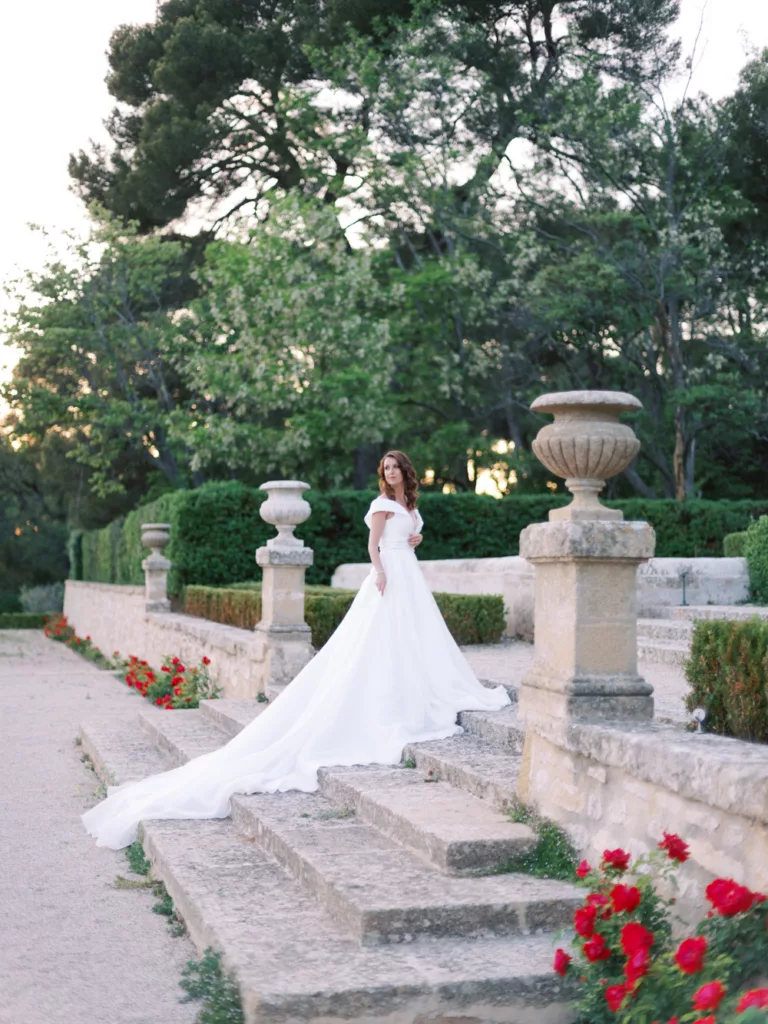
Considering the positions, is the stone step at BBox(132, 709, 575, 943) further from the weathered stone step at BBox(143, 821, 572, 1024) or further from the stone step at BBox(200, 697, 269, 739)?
the stone step at BBox(200, 697, 269, 739)

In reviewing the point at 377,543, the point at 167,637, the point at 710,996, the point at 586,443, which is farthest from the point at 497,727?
the point at 167,637

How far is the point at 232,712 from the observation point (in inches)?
344

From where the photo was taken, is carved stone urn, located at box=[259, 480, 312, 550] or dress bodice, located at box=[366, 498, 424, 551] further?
carved stone urn, located at box=[259, 480, 312, 550]

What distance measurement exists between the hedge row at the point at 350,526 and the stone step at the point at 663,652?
8395 mm

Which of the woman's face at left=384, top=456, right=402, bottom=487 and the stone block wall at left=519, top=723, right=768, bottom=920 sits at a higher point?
the woman's face at left=384, top=456, right=402, bottom=487

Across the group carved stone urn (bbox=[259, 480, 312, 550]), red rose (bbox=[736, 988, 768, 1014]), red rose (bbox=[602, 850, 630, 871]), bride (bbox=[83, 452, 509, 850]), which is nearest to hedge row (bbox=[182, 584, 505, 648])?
carved stone urn (bbox=[259, 480, 312, 550])

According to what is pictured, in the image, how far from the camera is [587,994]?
3473mm

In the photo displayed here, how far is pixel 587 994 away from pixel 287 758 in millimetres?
3106

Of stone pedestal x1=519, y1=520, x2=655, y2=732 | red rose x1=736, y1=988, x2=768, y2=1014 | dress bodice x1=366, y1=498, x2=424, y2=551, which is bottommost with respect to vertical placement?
red rose x1=736, y1=988, x2=768, y2=1014

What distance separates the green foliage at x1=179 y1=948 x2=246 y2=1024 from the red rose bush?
1.00 m

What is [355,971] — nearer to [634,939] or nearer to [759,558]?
[634,939]

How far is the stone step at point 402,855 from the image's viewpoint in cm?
399

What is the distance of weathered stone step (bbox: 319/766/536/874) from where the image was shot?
4406 mm

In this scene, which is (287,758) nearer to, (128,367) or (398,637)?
(398,637)
